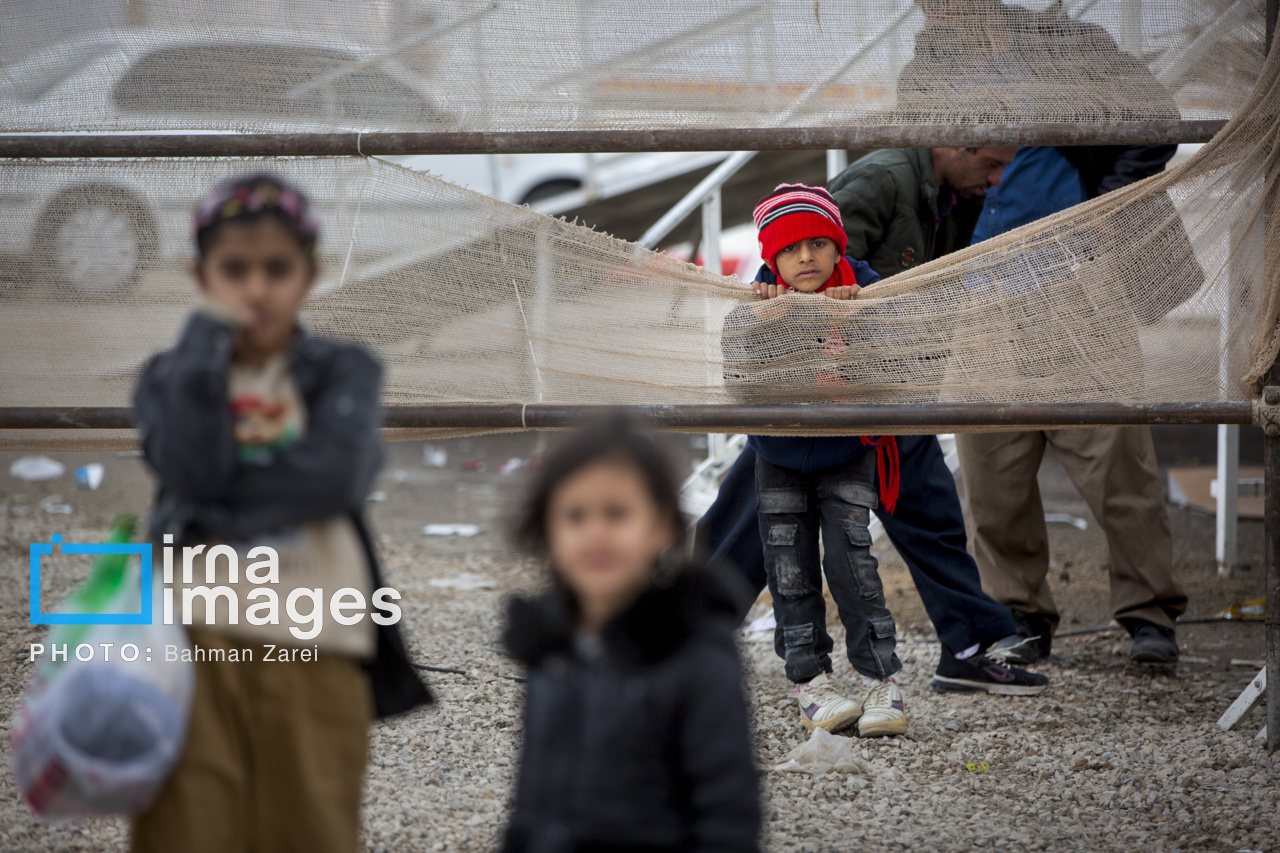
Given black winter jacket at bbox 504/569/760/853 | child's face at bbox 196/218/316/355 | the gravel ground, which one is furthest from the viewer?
the gravel ground

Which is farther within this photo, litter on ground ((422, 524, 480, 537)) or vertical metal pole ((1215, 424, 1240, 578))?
litter on ground ((422, 524, 480, 537))

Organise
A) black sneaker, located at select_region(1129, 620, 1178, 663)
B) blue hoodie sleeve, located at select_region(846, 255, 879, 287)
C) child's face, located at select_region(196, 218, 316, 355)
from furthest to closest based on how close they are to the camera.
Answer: black sneaker, located at select_region(1129, 620, 1178, 663) < blue hoodie sleeve, located at select_region(846, 255, 879, 287) < child's face, located at select_region(196, 218, 316, 355)

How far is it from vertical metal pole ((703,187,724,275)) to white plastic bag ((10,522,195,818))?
11.7 ft

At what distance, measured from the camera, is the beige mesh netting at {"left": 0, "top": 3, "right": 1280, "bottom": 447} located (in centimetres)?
287

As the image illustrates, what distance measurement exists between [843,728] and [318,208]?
6.53 ft

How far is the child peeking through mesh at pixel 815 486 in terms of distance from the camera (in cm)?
292

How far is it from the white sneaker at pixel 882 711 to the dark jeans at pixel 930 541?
0.40 m

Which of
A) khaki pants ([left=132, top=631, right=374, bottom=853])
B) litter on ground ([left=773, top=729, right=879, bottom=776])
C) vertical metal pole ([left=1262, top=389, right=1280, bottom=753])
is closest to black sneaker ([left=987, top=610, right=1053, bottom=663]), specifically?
vertical metal pole ([left=1262, top=389, right=1280, bottom=753])

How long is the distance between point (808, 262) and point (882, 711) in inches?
48.2

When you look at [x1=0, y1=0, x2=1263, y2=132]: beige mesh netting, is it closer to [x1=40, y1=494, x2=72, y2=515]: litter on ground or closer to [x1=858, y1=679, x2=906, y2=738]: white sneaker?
[x1=858, y1=679, x2=906, y2=738]: white sneaker

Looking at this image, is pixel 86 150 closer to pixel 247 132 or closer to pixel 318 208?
pixel 247 132

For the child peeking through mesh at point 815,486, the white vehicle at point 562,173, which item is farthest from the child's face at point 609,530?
the white vehicle at point 562,173

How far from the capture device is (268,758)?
5.22 ft

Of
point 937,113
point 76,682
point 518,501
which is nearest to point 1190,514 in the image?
point 937,113
